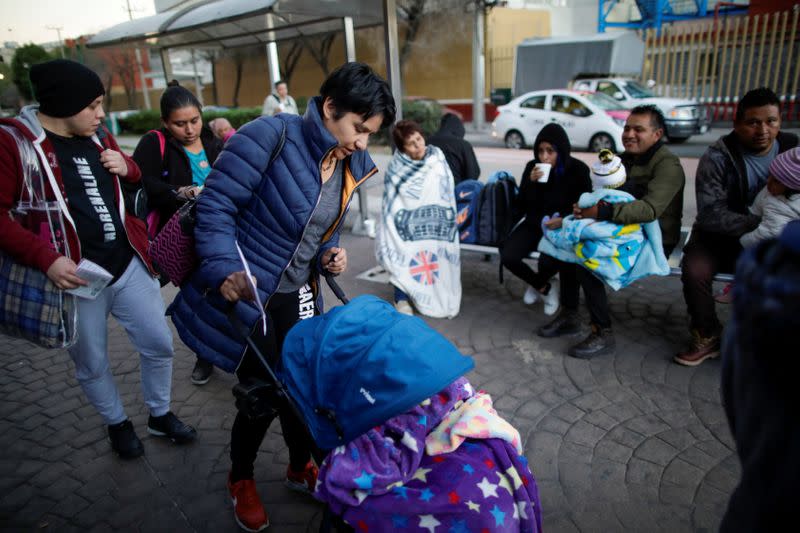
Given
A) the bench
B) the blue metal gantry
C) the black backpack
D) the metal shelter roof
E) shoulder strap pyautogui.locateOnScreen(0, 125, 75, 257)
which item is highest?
the blue metal gantry

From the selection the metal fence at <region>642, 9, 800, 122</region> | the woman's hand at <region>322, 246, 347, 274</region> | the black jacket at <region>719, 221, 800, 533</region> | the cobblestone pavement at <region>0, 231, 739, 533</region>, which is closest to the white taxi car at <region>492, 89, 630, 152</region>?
the metal fence at <region>642, 9, 800, 122</region>

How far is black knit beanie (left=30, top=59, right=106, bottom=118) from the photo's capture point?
2.46 meters

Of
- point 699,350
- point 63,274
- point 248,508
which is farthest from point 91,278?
point 699,350

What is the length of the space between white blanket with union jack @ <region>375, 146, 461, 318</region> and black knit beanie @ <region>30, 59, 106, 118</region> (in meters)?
2.83

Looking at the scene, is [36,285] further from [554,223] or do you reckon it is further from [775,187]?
[775,187]

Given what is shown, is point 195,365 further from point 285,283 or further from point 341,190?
point 341,190

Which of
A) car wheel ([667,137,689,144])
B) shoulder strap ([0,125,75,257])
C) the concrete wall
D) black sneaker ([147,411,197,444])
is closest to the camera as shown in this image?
shoulder strap ([0,125,75,257])

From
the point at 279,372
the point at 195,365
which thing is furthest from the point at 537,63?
the point at 279,372

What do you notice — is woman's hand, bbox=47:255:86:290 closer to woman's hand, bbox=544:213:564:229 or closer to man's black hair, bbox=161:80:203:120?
man's black hair, bbox=161:80:203:120

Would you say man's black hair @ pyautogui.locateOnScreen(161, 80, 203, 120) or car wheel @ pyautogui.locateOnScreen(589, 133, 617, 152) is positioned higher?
man's black hair @ pyautogui.locateOnScreen(161, 80, 203, 120)

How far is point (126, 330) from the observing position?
2.94 meters

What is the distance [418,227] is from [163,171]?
2.21 metres

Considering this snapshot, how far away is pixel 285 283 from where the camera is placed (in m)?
2.39

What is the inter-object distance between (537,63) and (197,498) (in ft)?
66.9
